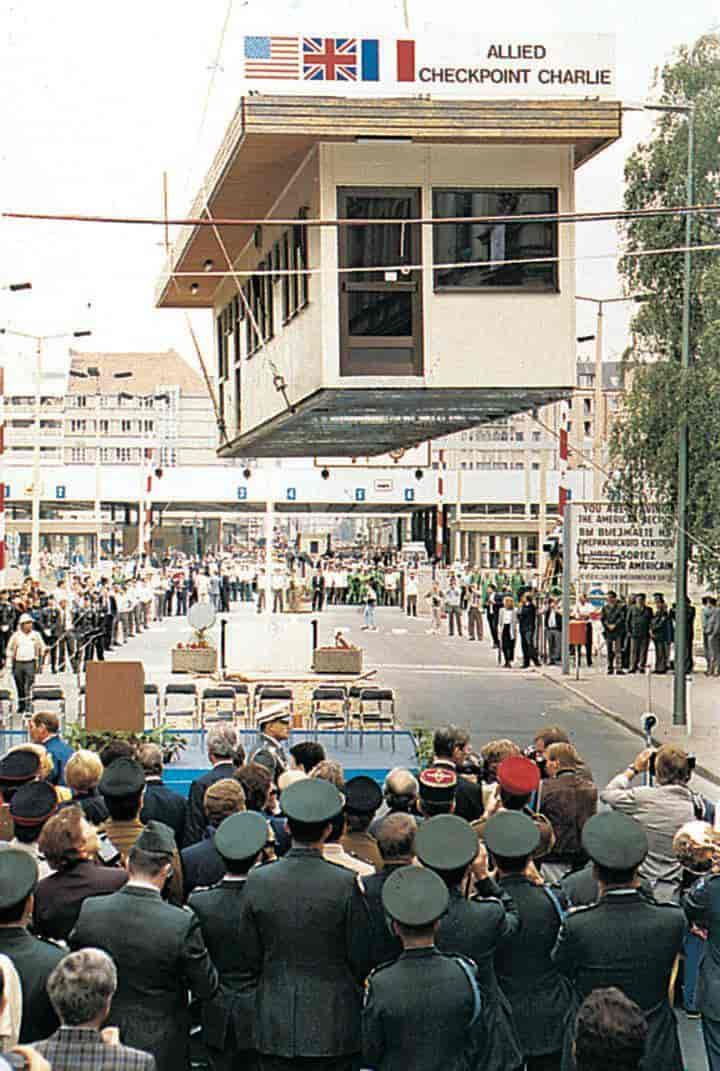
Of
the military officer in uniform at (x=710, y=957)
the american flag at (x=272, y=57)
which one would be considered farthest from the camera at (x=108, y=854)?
the american flag at (x=272, y=57)

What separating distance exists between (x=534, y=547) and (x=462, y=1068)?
85928mm

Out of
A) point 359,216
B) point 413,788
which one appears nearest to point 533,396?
point 359,216

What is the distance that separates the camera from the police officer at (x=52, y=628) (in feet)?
113

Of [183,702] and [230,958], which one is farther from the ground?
[230,958]

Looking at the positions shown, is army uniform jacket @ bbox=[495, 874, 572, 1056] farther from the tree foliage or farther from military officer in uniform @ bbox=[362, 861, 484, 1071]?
the tree foliage

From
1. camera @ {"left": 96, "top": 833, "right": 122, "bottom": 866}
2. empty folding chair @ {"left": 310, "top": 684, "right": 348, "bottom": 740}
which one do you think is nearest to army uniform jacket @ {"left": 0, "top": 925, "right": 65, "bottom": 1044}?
camera @ {"left": 96, "top": 833, "right": 122, "bottom": 866}

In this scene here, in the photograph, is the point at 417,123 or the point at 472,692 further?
the point at 472,692

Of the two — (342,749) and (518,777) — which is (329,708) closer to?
(342,749)

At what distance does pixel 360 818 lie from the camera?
810cm

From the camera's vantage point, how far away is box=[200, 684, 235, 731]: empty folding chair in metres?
22.4

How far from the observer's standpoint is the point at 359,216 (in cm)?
1931

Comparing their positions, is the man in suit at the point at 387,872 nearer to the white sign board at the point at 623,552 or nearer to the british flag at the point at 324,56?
the british flag at the point at 324,56

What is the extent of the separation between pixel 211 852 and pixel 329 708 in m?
18.4

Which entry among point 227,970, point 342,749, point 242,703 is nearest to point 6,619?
point 242,703
